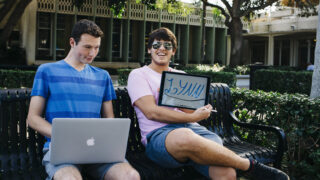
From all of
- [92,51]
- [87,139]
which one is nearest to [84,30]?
[92,51]

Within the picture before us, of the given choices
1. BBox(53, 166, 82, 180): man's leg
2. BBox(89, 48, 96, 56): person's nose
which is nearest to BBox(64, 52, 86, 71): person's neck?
BBox(89, 48, 96, 56): person's nose

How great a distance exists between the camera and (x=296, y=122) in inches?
194

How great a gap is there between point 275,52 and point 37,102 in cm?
4033

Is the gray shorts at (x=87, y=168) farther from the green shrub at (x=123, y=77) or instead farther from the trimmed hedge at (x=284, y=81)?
the green shrub at (x=123, y=77)

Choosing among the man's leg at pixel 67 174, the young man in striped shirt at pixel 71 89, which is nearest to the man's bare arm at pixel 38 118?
the young man in striped shirt at pixel 71 89

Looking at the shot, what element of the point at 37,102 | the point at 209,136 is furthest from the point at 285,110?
the point at 37,102

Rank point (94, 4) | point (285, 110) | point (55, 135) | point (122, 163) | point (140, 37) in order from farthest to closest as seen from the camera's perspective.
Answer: point (140, 37) < point (94, 4) < point (285, 110) < point (122, 163) < point (55, 135)

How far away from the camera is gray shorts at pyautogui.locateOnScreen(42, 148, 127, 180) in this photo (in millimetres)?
3028

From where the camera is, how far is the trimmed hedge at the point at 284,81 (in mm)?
14984

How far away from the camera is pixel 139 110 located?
4.05 metres

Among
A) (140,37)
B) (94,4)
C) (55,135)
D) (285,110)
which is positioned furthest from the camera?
(140,37)

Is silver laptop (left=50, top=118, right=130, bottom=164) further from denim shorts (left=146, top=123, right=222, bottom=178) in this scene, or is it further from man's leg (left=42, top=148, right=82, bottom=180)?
denim shorts (left=146, top=123, right=222, bottom=178)

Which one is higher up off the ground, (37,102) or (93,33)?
(93,33)

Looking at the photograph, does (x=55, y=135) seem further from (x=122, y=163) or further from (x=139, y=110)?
(x=139, y=110)
